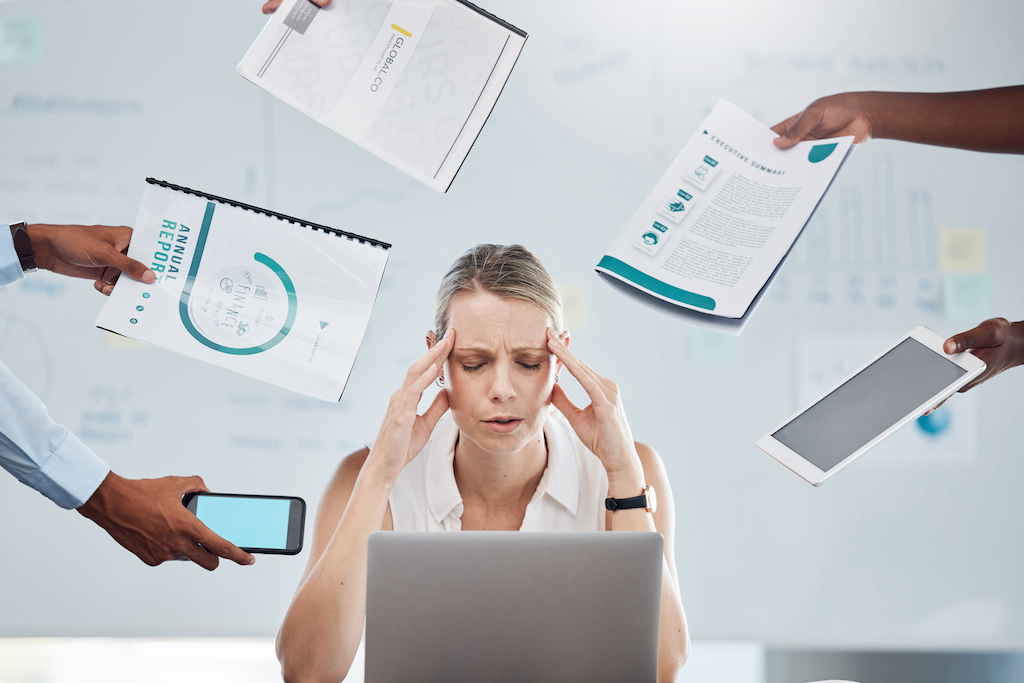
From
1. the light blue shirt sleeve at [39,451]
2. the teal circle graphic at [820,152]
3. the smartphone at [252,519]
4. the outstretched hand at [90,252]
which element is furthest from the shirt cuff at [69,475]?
the teal circle graphic at [820,152]

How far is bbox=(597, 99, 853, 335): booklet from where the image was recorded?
153 centimetres

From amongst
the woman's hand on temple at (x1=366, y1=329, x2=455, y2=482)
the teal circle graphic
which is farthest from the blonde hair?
the teal circle graphic

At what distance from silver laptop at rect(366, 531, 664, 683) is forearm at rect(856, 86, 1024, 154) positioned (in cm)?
161

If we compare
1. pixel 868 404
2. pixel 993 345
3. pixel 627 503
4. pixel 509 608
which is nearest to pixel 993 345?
pixel 993 345

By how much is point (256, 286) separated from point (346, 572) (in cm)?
56

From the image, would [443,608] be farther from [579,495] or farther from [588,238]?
[588,238]

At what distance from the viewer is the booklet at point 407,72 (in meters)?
1.43

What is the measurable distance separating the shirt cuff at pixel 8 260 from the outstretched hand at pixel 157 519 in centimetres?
44

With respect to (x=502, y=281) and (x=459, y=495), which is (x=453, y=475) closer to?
(x=459, y=495)

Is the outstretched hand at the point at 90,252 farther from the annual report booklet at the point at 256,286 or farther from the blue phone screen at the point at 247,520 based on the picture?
the blue phone screen at the point at 247,520

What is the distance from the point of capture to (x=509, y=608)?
0.84 metres

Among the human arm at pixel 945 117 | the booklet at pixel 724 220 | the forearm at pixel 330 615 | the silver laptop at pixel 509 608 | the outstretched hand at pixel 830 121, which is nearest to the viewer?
A: the silver laptop at pixel 509 608

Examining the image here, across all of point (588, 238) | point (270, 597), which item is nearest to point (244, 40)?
point (588, 238)

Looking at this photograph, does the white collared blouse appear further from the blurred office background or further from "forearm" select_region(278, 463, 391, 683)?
the blurred office background
